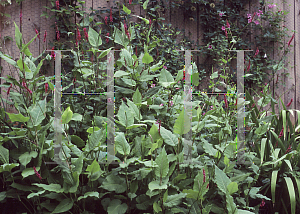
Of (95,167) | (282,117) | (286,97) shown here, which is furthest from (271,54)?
(95,167)

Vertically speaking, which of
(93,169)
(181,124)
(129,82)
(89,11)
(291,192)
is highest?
(89,11)

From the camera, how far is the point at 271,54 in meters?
3.01

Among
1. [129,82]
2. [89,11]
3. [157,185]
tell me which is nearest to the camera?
[157,185]

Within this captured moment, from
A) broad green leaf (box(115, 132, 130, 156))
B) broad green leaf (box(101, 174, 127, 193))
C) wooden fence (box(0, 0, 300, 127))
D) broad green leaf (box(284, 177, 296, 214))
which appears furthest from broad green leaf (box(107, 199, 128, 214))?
wooden fence (box(0, 0, 300, 127))

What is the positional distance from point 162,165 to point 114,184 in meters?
0.18

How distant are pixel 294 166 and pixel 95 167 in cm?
103

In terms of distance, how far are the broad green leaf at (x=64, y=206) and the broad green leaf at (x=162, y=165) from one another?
0.90 ft

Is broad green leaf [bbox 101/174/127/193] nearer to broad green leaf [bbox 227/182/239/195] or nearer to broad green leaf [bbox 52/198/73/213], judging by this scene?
Answer: broad green leaf [bbox 52/198/73/213]

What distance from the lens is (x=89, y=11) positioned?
7.41 ft

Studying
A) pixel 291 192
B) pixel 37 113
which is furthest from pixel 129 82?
pixel 291 192

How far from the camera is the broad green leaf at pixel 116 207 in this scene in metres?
0.70

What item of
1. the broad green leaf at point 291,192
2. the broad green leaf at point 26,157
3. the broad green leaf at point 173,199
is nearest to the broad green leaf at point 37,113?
the broad green leaf at point 26,157

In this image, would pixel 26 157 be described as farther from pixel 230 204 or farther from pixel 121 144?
pixel 230 204

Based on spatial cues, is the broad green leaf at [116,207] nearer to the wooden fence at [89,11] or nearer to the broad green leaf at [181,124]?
the broad green leaf at [181,124]
